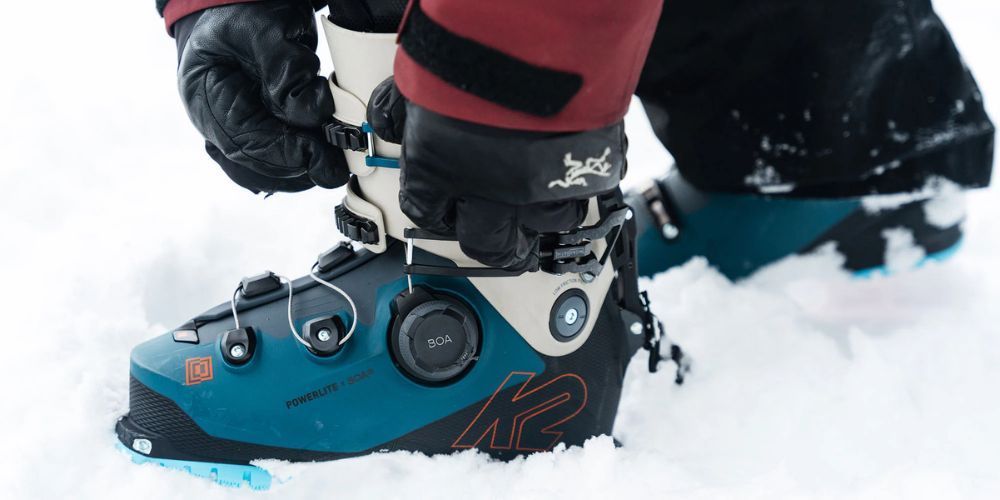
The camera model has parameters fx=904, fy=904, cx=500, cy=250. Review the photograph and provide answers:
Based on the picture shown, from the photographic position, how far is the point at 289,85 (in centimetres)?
86

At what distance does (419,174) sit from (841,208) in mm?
794

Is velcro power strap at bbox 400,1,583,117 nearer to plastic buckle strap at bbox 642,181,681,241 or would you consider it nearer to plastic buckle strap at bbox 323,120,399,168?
plastic buckle strap at bbox 323,120,399,168

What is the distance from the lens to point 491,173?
710 millimetres

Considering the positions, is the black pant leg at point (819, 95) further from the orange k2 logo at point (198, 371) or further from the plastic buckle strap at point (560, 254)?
the orange k2 logo at point (198, 371)

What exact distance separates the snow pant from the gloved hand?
468 mm

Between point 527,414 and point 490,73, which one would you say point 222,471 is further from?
point 490,73

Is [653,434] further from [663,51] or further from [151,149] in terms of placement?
[151,149]

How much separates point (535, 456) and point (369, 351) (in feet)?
0.69

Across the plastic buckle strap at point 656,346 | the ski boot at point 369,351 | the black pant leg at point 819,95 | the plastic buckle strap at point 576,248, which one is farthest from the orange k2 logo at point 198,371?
the black pant leg at point 819,95

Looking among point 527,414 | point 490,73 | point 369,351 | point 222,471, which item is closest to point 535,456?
point 527,414

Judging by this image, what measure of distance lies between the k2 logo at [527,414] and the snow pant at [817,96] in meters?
0.47

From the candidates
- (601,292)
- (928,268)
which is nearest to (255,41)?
(601,292)

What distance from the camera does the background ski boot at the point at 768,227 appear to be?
4.26 feet

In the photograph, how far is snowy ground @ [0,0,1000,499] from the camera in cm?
92
